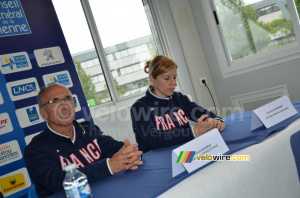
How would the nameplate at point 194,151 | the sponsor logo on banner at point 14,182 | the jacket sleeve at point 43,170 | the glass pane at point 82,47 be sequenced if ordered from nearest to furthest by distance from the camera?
the nameplate at point 194,151, the jacket sleeve at point 43,170, the sponsor logo on banner at point 14,182, the glass pane at point 82,47

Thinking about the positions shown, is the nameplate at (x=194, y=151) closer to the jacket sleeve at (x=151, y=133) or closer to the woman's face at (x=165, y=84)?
the jacket sleeve at (x=151, y=133)

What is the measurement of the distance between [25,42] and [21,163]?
108 cm

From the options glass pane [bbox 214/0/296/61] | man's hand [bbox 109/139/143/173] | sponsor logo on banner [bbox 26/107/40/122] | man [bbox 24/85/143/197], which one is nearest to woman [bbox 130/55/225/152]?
man [bbox 24/85/143/197]

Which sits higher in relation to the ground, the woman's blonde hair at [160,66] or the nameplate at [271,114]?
the woman's blonde hair at [160,66]

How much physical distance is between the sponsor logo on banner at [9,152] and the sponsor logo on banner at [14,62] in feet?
2.05

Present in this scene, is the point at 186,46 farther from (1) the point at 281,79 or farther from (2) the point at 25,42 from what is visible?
(2) the point at 25,42

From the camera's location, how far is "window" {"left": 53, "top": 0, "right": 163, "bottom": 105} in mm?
3359

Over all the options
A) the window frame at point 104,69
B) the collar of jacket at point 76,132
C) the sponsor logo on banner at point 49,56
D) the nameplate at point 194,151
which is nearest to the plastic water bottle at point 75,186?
the nameplate at point 194,151

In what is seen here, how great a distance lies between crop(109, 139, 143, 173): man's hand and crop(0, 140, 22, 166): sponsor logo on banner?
55.6 inches

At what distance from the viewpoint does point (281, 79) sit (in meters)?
3.07

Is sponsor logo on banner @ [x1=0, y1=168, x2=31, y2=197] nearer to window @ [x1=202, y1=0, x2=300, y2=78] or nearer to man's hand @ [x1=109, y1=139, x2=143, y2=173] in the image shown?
man's hand @ [x1=109, y1=139, x2=143, y2=173]

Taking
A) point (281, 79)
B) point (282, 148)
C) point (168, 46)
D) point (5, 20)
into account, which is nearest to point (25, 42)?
point (5, 20)

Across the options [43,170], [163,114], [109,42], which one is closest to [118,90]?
[109,42]

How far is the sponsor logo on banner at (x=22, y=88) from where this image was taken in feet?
8.27
